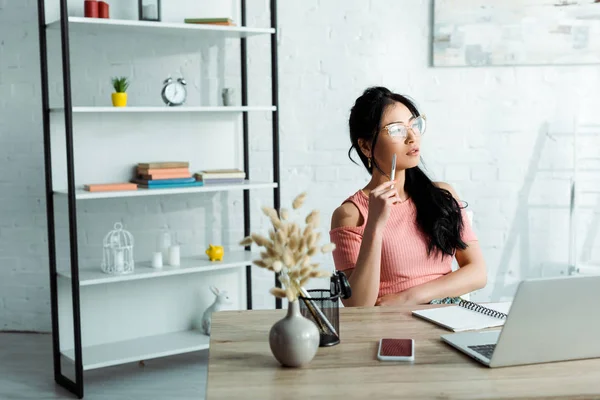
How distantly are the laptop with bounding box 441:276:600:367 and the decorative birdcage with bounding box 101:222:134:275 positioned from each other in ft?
7.38

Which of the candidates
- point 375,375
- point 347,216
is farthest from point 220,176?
point 375,375

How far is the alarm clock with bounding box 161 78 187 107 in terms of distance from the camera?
354cm

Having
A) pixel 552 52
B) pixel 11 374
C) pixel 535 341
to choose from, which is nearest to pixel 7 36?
pixel 11 374

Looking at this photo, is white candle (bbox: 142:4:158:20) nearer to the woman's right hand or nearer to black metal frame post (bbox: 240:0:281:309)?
black metal frame post (bbox: 240:0:281:309)

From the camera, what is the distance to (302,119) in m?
3.98

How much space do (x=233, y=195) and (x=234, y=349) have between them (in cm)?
243

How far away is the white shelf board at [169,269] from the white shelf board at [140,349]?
0.98 feet

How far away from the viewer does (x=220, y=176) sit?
3615 mm

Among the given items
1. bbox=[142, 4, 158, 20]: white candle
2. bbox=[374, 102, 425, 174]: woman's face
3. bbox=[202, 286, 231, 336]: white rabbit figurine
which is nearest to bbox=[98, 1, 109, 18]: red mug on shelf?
bbox=[142, 4, 158, 20]: white candle

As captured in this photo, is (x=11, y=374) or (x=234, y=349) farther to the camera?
(x=11, y=374)

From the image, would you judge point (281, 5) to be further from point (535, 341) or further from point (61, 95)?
point (535, 341)

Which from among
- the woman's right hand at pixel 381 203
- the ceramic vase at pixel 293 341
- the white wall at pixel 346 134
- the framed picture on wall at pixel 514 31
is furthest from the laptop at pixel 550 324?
the framed picture on wall at pixel 514 31

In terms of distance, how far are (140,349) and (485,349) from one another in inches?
88.9

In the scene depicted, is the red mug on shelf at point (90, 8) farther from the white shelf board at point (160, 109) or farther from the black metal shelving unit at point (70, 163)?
the white shelf board at point (160, 109)
